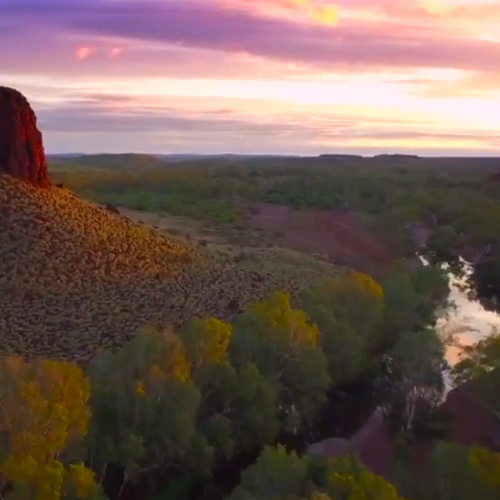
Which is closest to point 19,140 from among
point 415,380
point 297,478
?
point 415,380

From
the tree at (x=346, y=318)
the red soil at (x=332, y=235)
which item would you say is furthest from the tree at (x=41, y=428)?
the red soil at (x=332, y=235)

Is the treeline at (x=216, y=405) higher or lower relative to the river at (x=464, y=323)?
higher

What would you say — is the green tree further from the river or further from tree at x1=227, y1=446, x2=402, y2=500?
the river

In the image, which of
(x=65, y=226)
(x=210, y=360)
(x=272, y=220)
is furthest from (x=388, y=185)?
(x=210, y=360)

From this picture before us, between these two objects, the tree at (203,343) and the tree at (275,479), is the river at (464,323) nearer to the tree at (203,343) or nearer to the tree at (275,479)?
the tree at (203,343)

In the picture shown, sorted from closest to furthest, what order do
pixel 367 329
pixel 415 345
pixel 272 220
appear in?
pixel 415 345
pixel 367 329
pixel 272 220

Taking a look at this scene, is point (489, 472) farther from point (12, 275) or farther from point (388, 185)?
point (388, 185)

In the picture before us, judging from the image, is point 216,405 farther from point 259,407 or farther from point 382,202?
point 382,202
